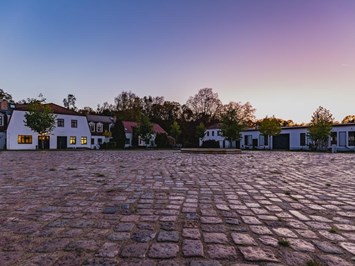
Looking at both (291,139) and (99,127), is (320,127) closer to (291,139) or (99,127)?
(291,139)

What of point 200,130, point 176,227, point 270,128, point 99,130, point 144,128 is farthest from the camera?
point 200,130

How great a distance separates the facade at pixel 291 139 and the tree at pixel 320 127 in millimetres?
1387

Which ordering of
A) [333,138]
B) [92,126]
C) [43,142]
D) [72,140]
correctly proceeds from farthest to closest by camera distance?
[92,126], [72,140], [43,142], [333,138]

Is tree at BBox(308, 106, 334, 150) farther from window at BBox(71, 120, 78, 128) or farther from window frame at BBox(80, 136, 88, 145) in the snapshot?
window at BBox(71, 120, 78, 128)

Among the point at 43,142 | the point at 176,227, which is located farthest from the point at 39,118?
the point at 176,227

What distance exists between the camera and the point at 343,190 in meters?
5.39

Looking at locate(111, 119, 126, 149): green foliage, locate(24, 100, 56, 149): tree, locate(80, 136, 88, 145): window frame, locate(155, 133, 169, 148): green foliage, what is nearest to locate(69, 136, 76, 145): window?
locate(80, 136, 88, 145): window frame

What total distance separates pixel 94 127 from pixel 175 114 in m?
20.2

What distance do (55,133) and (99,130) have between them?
33.5ft

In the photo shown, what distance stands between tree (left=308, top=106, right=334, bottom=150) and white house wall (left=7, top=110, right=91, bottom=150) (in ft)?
110

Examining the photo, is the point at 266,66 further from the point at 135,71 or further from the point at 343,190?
the point at 343,190

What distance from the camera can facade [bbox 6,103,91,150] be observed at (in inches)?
1391

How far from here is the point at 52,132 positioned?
38.9 metres

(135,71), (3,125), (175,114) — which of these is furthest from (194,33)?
(175,114)
